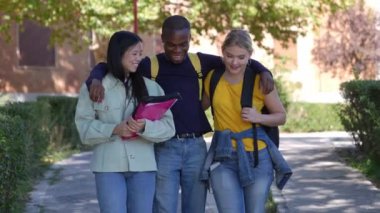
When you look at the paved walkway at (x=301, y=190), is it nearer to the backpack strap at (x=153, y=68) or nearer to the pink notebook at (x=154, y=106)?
the backpack strap at (x=153, y=68)

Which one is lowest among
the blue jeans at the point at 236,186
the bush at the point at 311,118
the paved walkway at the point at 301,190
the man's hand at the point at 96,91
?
the bush at the point at 311,118

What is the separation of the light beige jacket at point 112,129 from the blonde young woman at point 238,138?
0.36m

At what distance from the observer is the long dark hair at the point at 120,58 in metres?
4.91

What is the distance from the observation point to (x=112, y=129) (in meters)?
4.88

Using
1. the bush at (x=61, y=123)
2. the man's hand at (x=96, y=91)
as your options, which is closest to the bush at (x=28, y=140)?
the bush at (x=61, y=123)

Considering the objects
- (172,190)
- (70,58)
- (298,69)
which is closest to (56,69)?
(70,58)

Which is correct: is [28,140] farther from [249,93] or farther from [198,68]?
[249,93]

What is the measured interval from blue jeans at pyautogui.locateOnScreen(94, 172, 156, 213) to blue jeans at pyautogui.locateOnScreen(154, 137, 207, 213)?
16 centimetres

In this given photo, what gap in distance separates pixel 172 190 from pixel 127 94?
70 centimetres

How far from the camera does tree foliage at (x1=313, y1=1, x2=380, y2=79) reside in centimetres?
2480

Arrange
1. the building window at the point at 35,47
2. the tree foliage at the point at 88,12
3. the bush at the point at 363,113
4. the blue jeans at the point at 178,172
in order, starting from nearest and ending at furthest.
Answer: the blue jeans at the point at 178,172
the bush at the point at 363,113
the tree foliage at the point at 88,12
the building window at the point at 35,47

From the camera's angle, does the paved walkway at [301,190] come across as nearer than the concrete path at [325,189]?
No

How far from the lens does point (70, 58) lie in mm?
25859

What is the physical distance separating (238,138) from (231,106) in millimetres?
209
